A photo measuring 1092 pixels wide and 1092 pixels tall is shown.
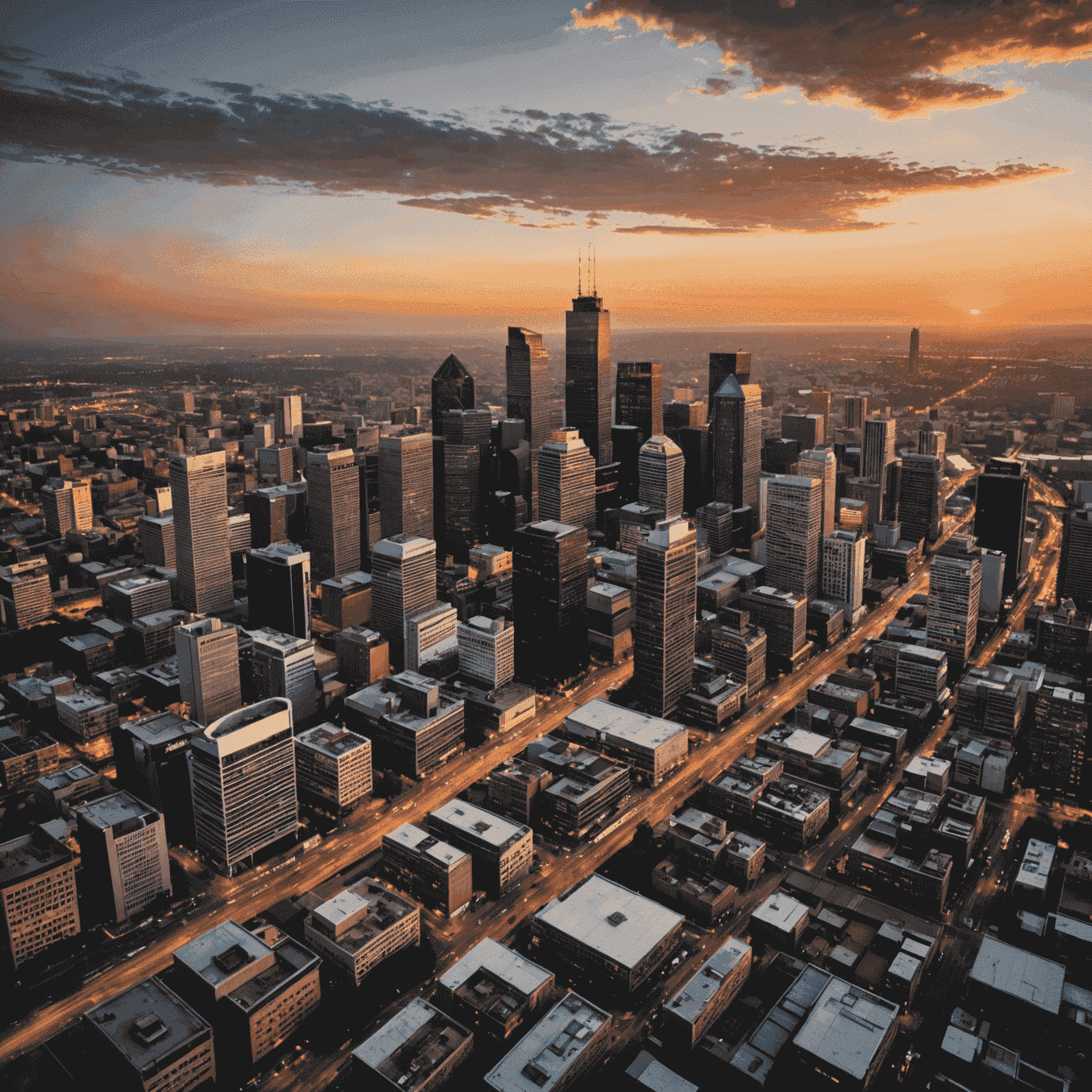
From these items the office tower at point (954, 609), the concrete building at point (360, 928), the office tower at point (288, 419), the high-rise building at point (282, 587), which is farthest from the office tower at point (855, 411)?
the concrete building at point (360, 928)

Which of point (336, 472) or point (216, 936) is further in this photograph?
point (336, 472)

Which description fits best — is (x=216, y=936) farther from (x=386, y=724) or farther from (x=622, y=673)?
(x=622, y=673)

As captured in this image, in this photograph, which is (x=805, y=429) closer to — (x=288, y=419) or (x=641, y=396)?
(x=641, y=396)

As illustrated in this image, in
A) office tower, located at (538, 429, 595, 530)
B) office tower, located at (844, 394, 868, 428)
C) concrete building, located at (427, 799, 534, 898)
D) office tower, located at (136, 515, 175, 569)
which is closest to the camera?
concrete building, located at (427, 799, 534, 898)

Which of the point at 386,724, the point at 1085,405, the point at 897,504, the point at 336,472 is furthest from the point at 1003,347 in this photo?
the point at 386,724

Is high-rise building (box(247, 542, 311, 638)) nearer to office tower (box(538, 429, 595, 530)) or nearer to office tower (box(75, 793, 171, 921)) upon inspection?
office tower (box(75, 793, 171, 921))

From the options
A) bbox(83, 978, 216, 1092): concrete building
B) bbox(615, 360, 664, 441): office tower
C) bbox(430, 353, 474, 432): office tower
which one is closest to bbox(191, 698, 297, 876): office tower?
bbox(83, 978, 216, 1092): concrete building
